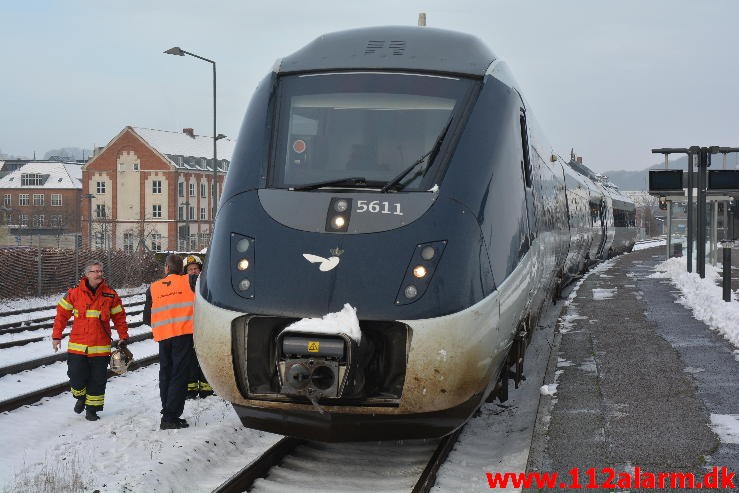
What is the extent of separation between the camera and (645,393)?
26.3 feet

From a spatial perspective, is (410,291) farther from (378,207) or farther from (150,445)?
(150,445)

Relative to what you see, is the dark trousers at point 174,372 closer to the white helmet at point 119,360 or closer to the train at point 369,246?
the white helmet at point 119,360

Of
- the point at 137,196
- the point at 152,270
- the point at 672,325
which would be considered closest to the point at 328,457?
the point at 672,325

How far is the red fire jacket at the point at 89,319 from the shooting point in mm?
8336

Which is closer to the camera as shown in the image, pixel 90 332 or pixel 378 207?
pixel 378 207

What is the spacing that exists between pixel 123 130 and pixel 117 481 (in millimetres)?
65444

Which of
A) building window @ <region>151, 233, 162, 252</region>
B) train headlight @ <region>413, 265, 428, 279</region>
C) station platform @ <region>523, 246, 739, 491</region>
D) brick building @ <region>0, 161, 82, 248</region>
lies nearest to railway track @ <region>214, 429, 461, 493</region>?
station platform @ <region>523, 246, 739, 491</region>

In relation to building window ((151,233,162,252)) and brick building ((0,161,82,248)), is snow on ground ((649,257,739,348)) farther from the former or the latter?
brick building ((0,161,82,248))

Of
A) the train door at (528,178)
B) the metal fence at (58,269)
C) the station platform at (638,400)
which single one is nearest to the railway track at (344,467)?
the station platform at (638,400)

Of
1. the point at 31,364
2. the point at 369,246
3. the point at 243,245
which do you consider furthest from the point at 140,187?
the point at 369,246

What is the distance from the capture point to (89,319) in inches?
328

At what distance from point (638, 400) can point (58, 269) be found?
76.0ft

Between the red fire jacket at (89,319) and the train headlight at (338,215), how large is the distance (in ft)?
11.5

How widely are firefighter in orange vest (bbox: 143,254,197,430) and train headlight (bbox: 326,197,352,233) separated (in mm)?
2723
